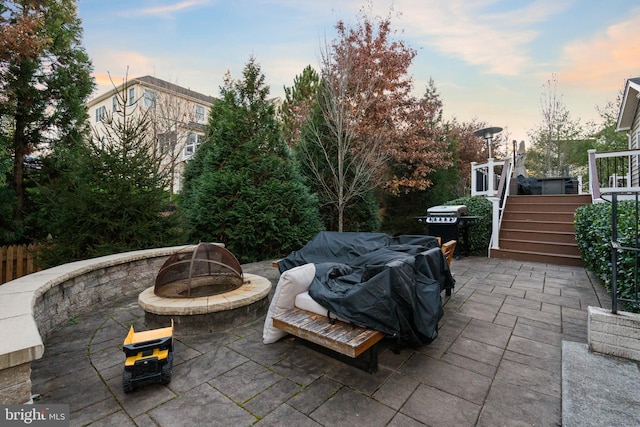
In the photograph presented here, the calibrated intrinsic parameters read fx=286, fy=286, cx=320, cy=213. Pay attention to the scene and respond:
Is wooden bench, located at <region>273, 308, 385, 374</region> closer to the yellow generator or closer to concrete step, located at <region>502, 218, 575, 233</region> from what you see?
the yellow generator

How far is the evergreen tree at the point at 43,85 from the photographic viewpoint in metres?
5.65

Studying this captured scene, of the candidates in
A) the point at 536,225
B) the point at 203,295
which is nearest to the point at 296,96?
the point at 536,225

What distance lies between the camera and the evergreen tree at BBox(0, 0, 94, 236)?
5.65m

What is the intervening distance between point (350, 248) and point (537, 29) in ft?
26.5

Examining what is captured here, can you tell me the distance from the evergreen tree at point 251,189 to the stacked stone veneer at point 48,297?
1.57m

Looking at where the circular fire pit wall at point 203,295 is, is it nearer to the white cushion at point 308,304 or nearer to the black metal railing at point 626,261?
the white cushion at point 308,304

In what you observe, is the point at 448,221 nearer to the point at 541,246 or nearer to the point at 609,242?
the point at 541,246

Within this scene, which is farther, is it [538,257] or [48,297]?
[538,257]

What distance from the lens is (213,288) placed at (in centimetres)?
369

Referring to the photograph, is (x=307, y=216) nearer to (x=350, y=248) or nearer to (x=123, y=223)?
(x=350, y=248)

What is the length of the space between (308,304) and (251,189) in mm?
4139

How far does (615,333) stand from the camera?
2398mm

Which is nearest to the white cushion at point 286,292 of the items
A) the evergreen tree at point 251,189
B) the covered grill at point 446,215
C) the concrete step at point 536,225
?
the evergreen tree at point 251,189

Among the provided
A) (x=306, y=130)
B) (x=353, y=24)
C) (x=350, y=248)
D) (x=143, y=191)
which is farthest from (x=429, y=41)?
(x=143, y=191)
